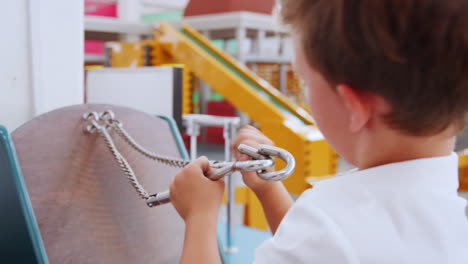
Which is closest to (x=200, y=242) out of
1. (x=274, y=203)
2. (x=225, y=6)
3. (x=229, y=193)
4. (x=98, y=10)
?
(x=274, y=203)

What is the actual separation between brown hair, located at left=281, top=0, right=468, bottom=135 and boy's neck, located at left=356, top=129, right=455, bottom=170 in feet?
0.04

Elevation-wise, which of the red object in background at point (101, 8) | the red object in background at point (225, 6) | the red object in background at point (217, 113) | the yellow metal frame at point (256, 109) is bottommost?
the red object in background at point (217, 113)

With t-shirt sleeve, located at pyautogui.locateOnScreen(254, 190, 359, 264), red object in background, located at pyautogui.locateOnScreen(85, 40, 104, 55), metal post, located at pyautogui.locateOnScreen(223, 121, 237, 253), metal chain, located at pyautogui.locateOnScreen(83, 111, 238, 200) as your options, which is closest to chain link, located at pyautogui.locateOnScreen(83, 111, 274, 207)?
metal chain, located at pyautogui.locateOnScreen(83, 111, 238, 200)

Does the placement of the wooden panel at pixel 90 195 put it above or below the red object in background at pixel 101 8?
below

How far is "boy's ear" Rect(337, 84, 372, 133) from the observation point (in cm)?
37

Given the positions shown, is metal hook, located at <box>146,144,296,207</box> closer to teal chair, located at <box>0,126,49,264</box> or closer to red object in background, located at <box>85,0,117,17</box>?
teal chair, located at <box>0,126,49,264</box>

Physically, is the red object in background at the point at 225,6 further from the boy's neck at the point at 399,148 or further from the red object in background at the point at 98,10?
the boy's neck at the point at 399,148

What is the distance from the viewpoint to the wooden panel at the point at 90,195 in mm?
549

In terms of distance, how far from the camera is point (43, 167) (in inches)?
22.0

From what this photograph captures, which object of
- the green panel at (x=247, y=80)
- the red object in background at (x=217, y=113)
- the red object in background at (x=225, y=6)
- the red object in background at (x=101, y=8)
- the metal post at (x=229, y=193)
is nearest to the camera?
the metal post at (x=229, y=193)

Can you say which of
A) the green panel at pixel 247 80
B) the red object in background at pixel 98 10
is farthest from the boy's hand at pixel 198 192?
the red object in background at pixel 98 10

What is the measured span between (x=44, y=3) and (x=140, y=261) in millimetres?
384

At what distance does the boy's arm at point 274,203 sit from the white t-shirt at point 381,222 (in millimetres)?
179

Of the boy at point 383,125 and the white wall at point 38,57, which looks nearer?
the boy at point 383,125
